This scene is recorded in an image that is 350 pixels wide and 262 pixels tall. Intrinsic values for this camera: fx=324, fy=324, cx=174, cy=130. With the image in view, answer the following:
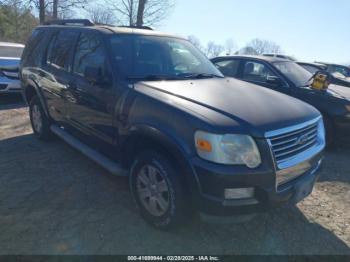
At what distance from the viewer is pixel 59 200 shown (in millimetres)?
3643

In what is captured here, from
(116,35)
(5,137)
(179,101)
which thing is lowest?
(5,137)

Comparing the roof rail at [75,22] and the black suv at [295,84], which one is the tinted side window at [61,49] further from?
the black suv at [295,84]

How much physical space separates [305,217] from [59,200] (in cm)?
274

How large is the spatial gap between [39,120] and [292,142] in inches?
171

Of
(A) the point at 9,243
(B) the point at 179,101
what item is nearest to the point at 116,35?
(B) the point at 179,101

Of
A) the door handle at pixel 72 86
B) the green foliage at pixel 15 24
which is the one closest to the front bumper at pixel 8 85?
the door handle at pixel 72 86

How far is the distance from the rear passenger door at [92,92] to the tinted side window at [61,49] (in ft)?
0.70

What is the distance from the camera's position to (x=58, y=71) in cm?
458

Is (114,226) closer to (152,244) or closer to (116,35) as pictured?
(152,244)

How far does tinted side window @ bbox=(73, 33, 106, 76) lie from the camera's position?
3.75 metres

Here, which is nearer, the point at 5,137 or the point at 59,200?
the point at 59,200

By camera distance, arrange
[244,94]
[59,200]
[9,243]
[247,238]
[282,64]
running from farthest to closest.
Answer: [282,64] → [59,200] → [244,94] → [247,238] → [9,243]

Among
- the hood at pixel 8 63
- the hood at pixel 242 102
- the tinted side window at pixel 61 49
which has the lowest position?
the hood at pixel 8 63

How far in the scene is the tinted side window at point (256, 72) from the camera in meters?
6.66
